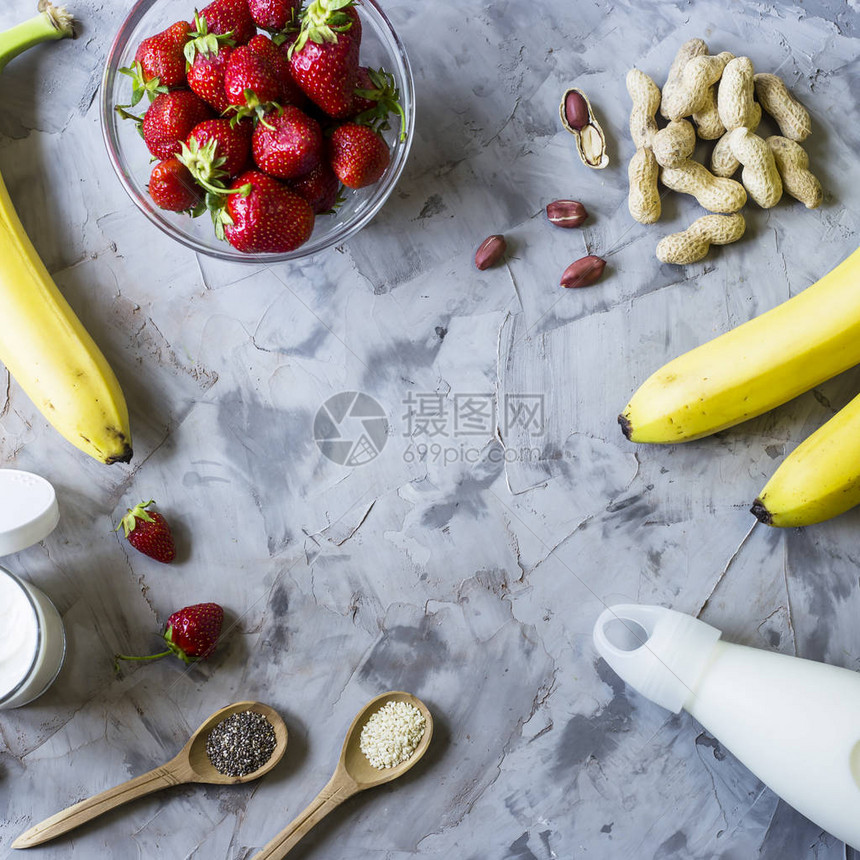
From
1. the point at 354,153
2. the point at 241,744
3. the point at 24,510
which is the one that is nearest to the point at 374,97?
the point at 354,153

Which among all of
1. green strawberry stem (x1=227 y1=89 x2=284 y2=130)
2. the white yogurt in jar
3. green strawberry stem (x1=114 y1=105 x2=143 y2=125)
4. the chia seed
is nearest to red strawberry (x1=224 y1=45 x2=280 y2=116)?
green strawberry stem (x1=227 y1=89 x2=284 y2=130)

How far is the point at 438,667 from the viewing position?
0.92m

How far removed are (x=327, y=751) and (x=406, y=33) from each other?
2.99 feet

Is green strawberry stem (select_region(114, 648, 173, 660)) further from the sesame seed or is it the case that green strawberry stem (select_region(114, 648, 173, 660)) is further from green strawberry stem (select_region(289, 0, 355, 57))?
green strawberry stem (select_region(289, 0, 355, 57))

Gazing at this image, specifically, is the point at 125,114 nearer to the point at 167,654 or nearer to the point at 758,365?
the point at 167,654

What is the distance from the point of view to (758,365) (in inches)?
33.2

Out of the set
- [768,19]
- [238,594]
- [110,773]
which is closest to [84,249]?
[238,594]

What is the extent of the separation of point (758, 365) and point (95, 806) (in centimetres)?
93

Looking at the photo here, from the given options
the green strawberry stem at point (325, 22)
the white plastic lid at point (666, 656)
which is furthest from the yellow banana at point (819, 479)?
the green strawberry stem at point (325, 22)

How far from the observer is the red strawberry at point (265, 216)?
2.51 ft

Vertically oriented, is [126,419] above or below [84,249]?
below

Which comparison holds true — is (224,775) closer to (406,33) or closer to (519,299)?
(519,299)

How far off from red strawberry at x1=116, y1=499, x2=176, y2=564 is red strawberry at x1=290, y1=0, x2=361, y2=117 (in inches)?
20.2
